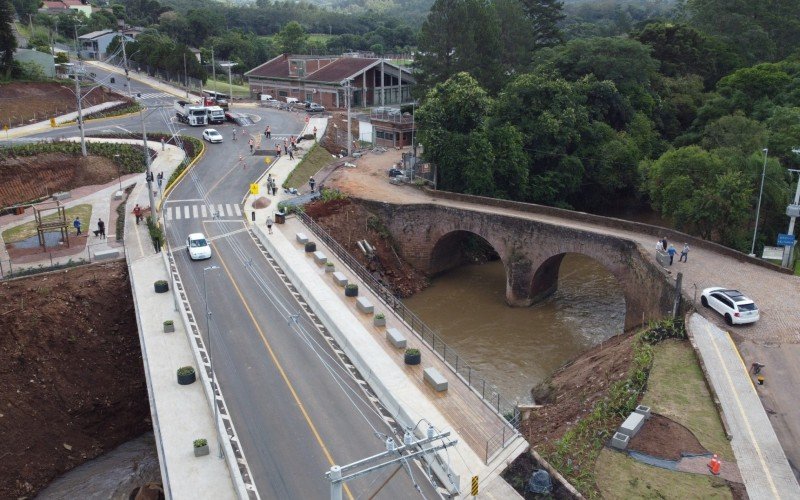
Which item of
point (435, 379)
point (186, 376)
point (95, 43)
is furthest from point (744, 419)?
point (95, 43)

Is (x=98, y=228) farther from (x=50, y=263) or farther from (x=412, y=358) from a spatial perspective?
(x=412, y=358)

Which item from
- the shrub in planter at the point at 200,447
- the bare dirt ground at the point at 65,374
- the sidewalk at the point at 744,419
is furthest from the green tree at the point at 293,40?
the shrub in planter at the point at 200,447

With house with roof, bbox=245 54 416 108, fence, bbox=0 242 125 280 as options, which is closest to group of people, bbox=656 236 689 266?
fence, bbox=0 242 125 280

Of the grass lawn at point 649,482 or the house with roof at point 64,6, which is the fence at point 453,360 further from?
the house with roof at point 64,6

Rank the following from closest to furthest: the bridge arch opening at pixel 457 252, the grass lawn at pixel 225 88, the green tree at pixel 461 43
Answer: the bridge arch opening at pixel 457 252 < the green tree at pixel 461 43 < the grass lawn at pixel 225 88

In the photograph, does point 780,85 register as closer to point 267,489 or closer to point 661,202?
point 661,202

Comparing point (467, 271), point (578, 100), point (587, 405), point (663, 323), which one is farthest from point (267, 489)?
point (578, 100)
